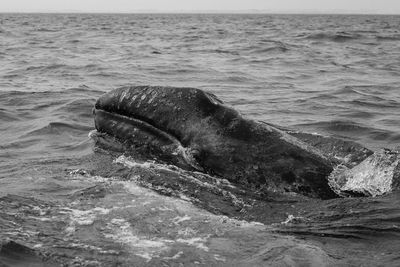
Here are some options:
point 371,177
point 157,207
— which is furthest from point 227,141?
point 371,177

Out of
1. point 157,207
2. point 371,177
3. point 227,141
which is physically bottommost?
point 157,207

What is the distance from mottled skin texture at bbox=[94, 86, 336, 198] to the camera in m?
6.08

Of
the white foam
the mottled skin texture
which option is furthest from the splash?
the white foam

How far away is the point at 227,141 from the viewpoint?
20.6 ft

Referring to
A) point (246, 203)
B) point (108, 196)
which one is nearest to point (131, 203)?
point (108, 196)

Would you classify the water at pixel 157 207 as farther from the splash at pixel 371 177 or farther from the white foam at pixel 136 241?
the splash at pixel 371 177

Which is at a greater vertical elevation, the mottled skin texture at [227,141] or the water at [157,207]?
the mottled skin texture at [227,141]

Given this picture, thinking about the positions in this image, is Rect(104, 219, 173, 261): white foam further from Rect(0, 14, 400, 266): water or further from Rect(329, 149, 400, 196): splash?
Rect(329, 149, 400, 196): splash

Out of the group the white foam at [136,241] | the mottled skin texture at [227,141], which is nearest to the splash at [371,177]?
the mottled skin texture at [227,141]

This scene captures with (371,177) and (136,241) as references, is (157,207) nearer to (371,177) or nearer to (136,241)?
(136,241)

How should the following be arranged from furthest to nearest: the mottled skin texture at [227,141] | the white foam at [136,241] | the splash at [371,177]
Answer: the mottled skin texture at [227,141] < the splash at [371,177] < the white foam at [136,241]

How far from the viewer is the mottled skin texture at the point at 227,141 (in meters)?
6.08

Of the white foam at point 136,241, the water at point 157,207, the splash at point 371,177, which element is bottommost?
the water at point 157,207

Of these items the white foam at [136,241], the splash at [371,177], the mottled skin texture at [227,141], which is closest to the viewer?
the white foam at [136,241]
